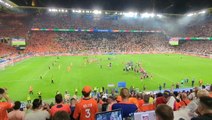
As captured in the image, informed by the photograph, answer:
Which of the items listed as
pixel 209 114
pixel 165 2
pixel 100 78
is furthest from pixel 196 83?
pixel 165 2

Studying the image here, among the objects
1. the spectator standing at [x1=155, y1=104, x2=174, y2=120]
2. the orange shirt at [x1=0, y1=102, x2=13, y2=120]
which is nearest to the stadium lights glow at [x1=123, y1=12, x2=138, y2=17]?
the orange shirt at [x1=0, y1=102, x2=13, y2=120]

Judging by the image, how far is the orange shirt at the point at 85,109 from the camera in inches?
276

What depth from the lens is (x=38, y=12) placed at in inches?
3767

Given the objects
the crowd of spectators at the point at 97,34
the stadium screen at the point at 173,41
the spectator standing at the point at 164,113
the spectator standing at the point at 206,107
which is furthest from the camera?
the stadium screen at the point at 173,41

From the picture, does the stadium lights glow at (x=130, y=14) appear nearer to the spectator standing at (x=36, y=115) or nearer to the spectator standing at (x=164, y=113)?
the spectator standing at (x=36, y=115)

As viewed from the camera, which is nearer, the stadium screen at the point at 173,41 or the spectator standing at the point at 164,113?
the spectator standing at the point at 164,113

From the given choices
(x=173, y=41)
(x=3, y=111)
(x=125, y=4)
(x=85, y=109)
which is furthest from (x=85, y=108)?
(x=173, y=41)

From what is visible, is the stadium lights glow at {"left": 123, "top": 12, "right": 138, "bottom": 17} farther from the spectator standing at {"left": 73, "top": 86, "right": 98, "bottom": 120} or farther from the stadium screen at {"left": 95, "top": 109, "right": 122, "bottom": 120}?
the stadium screen at {"left": 95, "top": 109, "right": 122, "bottom": 120}

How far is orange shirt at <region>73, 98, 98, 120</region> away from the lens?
7.02 m

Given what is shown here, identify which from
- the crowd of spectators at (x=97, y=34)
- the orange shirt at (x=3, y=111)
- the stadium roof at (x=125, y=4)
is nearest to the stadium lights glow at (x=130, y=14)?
the crowd of spectators at (x=97, y=34)

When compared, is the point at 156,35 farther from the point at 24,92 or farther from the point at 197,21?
the point at 24,92

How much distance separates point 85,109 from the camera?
7055 mm

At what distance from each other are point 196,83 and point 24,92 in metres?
23.8

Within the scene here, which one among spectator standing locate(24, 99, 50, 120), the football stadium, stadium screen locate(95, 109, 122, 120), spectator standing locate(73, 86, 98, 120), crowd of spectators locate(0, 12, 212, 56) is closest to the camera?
stadium screen locate(95, 109, 122, 120)
